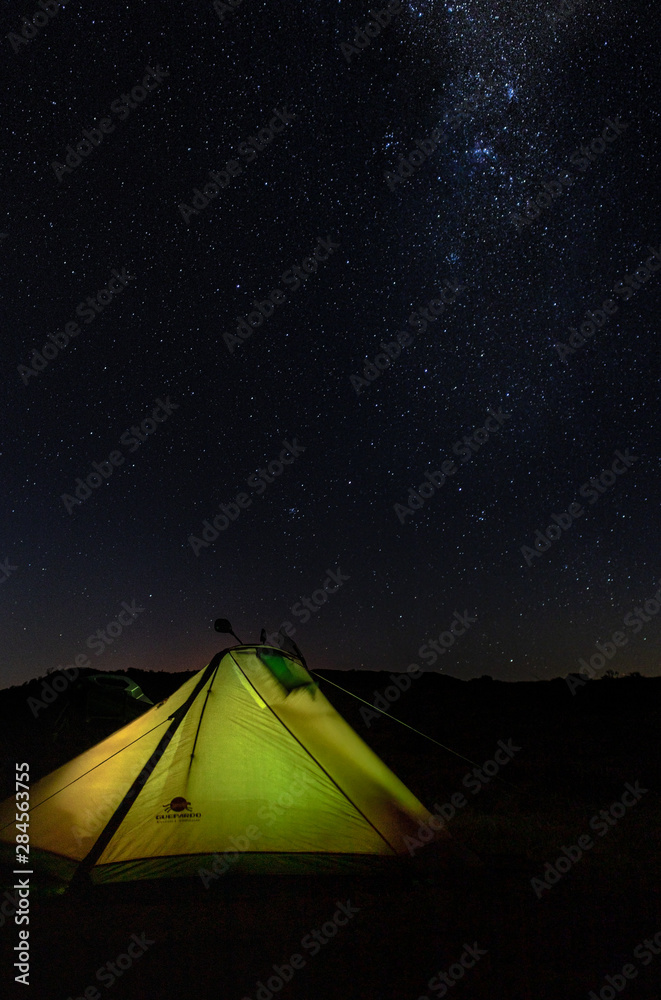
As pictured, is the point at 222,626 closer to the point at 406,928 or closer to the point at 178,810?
the point at 178,810

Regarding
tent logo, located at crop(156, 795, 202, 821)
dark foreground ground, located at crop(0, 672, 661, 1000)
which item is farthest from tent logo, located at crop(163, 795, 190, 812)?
dark foreground ground, located at crop(0, 672, 661, 1000)

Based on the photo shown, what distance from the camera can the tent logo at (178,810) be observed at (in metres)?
5.18

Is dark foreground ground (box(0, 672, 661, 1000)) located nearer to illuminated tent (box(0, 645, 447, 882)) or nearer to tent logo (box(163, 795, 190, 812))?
illuminated tent (box(0, 645, 447, 882))

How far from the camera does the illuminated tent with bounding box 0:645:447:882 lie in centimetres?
502

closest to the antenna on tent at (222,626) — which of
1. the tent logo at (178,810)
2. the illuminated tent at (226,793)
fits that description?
the illuminated tent at (226,793)

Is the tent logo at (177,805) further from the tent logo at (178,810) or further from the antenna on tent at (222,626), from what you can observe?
the antenna on tent at (222,626)

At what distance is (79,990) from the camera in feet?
11.2

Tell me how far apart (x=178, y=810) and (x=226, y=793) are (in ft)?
1.32

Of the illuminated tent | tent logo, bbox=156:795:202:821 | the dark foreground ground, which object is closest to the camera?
the dark foreground ground

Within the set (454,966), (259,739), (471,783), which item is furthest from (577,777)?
(454,966)

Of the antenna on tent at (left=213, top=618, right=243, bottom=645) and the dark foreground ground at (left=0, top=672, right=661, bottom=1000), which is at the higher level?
the antenna on tent at (left=213, top=618, right=243, bottom=645)

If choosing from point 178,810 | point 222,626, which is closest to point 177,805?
point 178,810

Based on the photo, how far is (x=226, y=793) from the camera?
5367 millimetres

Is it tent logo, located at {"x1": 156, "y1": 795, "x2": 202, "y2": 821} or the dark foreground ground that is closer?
the dark foreground ground
